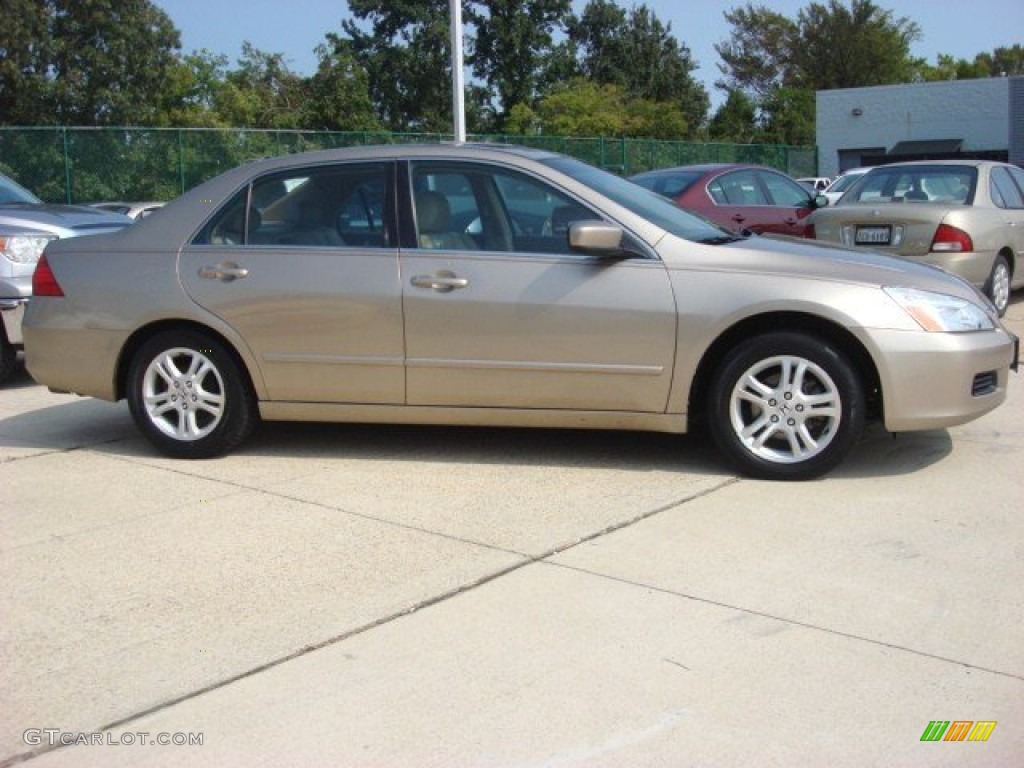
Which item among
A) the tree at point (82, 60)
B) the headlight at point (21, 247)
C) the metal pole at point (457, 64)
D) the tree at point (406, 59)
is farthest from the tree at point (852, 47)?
the headlight at point (21, 247)

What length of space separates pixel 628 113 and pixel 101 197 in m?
32.9

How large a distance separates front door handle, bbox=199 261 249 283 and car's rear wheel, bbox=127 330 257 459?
0.32 m

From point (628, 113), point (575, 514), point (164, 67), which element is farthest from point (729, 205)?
point (628, 113)

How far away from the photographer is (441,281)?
5895 mm

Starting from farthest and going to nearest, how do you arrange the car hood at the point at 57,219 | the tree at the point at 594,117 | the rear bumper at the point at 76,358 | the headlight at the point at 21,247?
the tree at the point at 594,117
the car hood at the point at 57,219
the headlight at the point at 21,247
the rear bumper at the point at 76,358

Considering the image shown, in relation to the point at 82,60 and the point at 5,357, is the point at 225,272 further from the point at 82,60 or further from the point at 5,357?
the point at 82,60

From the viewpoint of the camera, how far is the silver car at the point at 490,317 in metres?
5.57

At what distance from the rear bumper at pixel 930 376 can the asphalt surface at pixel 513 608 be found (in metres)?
0.34

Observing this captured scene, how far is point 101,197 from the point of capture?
909 inches

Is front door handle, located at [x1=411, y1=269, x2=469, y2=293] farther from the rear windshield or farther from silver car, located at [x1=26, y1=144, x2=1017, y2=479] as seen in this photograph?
the rear windshield

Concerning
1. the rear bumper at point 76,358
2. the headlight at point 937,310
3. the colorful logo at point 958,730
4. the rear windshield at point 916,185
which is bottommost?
the colorful logo at point 958,730

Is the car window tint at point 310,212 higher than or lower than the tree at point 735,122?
lower

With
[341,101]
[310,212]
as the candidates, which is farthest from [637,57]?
[310,212]

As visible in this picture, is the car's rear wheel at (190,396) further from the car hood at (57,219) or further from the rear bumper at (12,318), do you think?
the car hood at (57,219)
